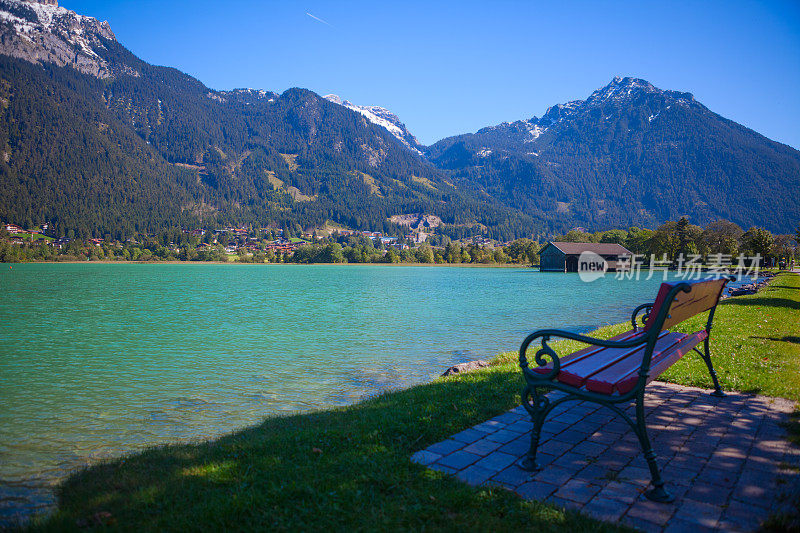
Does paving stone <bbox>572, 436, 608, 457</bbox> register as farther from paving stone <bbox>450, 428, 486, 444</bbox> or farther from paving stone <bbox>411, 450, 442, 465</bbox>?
paving stone <bbox>411, 450, 442, 465</bbox>

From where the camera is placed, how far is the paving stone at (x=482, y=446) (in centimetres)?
396

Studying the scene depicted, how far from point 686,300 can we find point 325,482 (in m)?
3.51

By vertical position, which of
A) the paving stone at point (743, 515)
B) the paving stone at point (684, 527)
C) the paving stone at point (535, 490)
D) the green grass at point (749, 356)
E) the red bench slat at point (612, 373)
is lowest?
the paving stone at point (535, 490)

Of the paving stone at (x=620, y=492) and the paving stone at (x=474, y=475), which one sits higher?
the paving stone at (x=620, y=492)

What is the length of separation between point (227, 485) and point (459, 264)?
12628cm

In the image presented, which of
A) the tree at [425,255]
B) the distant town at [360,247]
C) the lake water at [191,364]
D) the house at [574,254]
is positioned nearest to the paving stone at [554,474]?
the lake water at [191,364]

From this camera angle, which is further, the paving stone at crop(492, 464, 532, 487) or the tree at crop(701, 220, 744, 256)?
the tree at crop(701, 220, 744, 256)

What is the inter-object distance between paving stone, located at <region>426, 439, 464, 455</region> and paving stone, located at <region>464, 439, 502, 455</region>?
91 millimetres

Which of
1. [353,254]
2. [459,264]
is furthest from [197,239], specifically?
[459,264]

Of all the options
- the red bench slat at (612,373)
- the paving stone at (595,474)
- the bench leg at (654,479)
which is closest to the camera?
the bench leg at (654,479)

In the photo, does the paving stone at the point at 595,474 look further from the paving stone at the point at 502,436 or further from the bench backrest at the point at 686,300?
the bench backrest at the point at 686,300

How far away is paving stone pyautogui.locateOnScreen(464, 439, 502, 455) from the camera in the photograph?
3.96m

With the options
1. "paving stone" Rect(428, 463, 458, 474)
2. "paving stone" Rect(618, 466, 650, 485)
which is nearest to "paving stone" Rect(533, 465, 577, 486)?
"paving stone" Rect(618, 466, 650, 485)

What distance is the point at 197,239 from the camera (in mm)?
166500
